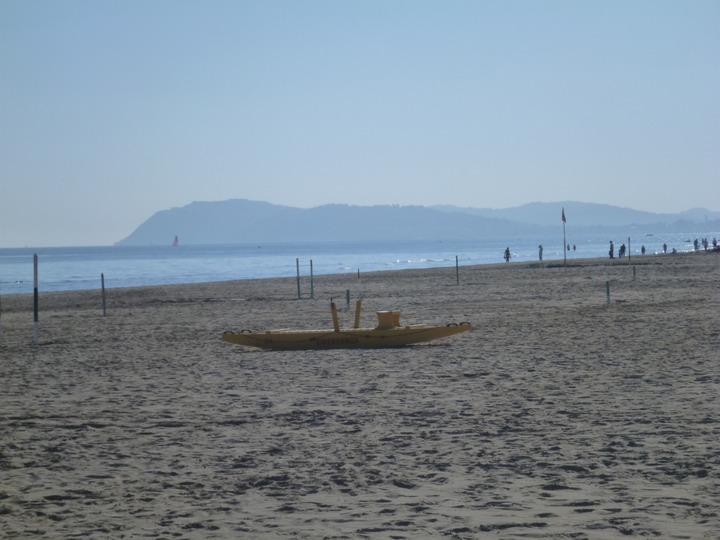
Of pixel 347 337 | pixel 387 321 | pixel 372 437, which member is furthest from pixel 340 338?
pixel 372 437

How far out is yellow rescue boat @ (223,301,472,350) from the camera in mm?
16422

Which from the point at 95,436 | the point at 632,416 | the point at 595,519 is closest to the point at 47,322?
the point at 95,436

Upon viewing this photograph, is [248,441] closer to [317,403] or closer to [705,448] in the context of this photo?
[317,403]

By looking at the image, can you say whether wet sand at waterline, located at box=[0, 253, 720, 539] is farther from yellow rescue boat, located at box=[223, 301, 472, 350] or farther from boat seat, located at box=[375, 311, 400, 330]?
boat seat, located at box=[375, 311, 400, 330]

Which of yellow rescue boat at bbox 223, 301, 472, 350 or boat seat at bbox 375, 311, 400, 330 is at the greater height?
boat seat at bbox 375, 311, 400, 330

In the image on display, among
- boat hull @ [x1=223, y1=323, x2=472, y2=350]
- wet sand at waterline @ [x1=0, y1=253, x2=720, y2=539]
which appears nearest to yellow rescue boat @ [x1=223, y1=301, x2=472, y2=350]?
boat hull @ [x1=223, y1=323, x2=472, y2=350]

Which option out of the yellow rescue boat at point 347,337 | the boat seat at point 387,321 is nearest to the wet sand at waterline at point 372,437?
the yellow rescue boat at point 347,337

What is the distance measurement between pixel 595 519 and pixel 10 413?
719 centimetres

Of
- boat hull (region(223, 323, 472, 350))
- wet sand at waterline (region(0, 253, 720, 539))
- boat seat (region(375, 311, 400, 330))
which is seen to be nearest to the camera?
wet sand at waterline (region(0, 253, 720, 539))

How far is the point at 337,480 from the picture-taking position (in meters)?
7.18

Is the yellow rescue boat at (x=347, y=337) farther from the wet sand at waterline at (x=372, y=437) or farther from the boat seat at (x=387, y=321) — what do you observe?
the wet sand at waterline at (x=372, y=437)

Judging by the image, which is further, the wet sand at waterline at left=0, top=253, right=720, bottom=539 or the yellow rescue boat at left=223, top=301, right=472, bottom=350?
the yellow rescue boat at left=223, top=301, right=472, bottom=350

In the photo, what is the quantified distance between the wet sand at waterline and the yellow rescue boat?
25 cm

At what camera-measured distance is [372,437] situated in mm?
8742
